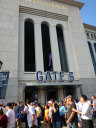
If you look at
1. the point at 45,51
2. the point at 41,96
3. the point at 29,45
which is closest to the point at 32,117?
the point at 41,96

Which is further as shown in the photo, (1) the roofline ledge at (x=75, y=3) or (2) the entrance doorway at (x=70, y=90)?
(1) the roofline ledge at (x=75, y=3)

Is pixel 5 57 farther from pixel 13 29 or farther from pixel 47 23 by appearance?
pixel 47 23

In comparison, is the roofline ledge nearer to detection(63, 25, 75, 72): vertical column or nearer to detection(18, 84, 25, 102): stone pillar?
detection(63, 25, 75, 72): vertical column

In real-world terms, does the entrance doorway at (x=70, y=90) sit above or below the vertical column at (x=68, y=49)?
below

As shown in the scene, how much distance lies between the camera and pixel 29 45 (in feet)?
70.6

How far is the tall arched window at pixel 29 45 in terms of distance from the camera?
61.2 feet

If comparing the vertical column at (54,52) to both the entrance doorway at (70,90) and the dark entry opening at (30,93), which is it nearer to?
the entrance doorway at (70,90)

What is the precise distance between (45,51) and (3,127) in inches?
711

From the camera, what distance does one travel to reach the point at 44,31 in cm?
1973

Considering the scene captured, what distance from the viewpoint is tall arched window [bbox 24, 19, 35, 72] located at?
18.6 meters

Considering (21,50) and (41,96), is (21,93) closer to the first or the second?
(41,96)

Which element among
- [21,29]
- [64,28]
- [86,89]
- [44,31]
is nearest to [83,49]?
[64,28]

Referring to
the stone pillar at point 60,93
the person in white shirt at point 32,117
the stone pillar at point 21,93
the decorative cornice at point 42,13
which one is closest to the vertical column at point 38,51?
the decorative cornice at point 42,13

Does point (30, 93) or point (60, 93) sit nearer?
point (30, 93)
